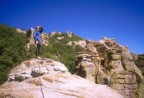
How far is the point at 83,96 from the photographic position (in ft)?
33.6

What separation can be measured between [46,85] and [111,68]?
18.3 meters

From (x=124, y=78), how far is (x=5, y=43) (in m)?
22.7

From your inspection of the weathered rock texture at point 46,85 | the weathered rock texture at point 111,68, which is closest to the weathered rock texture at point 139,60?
the weathered rock texture at point 111,68

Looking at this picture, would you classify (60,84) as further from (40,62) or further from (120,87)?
(120,87)

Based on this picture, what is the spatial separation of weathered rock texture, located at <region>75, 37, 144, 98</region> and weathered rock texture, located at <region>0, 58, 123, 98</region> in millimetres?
13088

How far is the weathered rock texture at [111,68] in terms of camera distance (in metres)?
26.1

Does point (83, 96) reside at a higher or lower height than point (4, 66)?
lower

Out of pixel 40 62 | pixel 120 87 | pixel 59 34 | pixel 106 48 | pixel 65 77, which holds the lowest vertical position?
pixel 120 87

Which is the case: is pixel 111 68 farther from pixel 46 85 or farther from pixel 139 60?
pixel 46 85

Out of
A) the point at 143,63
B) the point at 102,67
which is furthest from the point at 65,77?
the point at 143,63

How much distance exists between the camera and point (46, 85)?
11133 millimetres

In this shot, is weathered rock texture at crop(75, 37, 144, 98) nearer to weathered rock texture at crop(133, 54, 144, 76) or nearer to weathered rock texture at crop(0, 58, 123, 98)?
weathered rock texture at crop(133, 54, 144, 76)

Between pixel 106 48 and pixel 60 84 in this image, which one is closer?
pixel 60 84

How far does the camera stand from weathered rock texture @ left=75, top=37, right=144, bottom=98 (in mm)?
26094
